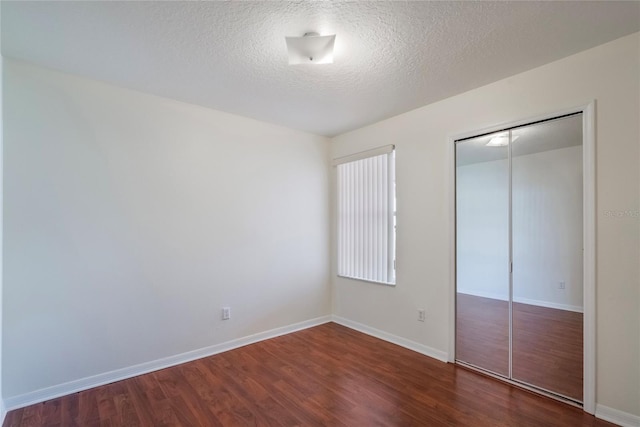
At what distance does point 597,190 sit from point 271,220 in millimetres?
2979

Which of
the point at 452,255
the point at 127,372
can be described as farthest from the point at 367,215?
the point at 127,372

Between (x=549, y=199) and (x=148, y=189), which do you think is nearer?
(x=549, y=199)

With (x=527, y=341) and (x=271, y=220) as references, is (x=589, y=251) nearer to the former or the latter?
(x=527, y=341)

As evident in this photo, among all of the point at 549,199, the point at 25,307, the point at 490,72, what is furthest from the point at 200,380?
the point at 490,72

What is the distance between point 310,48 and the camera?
199cm

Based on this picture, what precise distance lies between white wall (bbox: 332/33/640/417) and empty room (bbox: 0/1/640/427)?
0.01 m

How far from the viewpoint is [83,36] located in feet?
6.49

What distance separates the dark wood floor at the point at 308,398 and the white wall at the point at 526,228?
2.67 feet

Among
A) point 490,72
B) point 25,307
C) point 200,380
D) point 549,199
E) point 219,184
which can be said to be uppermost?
point 490,72

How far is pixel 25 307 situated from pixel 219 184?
181 centimetres

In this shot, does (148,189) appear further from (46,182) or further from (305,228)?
(305,228)

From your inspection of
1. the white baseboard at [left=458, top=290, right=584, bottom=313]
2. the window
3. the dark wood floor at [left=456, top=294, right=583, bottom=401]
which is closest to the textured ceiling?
the window

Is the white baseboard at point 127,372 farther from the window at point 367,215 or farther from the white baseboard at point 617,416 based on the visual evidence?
the white baseboard at point 617,416

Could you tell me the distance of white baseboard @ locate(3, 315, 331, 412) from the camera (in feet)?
7.37
